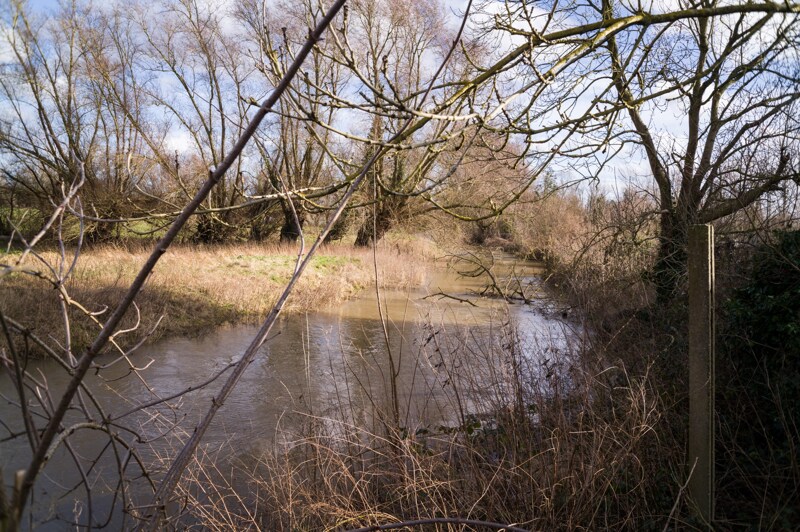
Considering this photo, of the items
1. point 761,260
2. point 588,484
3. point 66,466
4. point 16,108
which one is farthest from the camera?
point 16,108

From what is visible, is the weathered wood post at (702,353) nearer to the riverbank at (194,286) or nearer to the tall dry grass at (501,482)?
the tall dry grass at (501,482)

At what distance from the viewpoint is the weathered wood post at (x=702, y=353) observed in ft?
9.32

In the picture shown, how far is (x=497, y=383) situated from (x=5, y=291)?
8.50m

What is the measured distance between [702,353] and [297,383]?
516cm

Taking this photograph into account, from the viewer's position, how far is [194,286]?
1235 centimetres

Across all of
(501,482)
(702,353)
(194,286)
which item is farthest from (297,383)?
(194,286)

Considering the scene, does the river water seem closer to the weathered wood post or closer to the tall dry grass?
the tall dry grass

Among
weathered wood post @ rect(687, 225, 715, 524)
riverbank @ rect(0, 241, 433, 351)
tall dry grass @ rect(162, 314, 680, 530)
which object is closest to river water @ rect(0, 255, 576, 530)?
tall dry grass @ rect(162, 314, 680, 530)

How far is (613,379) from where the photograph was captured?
5371 millimetres

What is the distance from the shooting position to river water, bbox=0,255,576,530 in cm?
446

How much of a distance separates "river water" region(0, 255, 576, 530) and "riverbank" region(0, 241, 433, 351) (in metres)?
0.63

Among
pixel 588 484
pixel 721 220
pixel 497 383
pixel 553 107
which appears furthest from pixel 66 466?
pixel 721 220

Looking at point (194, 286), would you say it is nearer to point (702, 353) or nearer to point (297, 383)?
point (297, 383)

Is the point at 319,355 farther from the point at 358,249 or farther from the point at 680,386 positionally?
the point at 358,249
